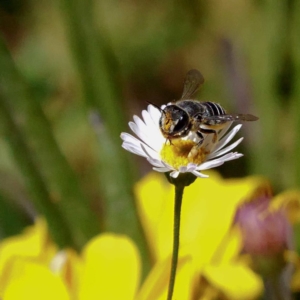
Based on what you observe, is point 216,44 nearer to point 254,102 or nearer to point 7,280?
point 254,102

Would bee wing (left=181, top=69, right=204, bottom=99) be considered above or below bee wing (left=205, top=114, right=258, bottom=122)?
above

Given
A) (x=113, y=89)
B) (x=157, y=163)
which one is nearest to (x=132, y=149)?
(x=157, y=163)

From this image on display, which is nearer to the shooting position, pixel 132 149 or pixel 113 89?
pixel 132 149

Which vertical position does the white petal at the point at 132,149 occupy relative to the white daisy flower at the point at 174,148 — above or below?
above

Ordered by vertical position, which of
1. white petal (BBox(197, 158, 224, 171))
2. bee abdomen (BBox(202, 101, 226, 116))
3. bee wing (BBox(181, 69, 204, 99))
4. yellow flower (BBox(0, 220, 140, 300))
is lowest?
yellow flower (BBox(0, 220, 140, 300))

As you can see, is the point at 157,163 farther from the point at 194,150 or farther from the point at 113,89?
the point at 113,89

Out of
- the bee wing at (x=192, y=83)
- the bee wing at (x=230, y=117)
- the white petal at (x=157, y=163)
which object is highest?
the bee wing at (x=192, y=83)
